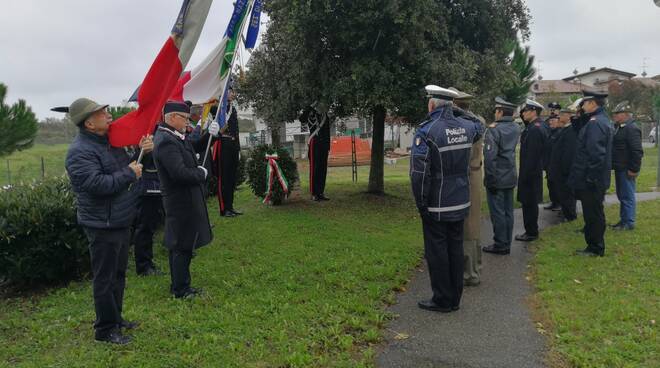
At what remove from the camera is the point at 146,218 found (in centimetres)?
605

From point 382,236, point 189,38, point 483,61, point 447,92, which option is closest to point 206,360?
point 189,38

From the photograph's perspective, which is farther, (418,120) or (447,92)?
(418,120)

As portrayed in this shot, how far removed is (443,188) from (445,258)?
26.9 inches

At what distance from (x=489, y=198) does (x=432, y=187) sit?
2.70 m

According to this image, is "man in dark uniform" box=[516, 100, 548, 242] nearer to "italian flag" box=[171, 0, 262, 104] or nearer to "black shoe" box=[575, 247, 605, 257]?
"black shoe" box=[575, 247, 605, 257]

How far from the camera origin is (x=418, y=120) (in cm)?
1002

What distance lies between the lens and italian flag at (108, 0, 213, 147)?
13.8ft

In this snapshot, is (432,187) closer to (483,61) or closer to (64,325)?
(64,325)

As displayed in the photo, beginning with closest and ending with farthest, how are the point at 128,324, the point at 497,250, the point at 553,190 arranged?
1. the point at 128,324
2. the point at 497,250
3. the point at 553,190

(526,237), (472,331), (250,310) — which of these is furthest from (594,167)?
(250,310)

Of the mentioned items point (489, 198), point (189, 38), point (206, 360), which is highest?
point (189, 38)

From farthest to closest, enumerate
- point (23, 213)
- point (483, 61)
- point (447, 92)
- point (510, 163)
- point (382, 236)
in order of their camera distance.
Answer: point (483, 61) → point (382, 236) → point (510, 163) → point (23, 213) → point (447, 92)

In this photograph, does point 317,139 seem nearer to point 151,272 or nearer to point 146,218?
point 146,218

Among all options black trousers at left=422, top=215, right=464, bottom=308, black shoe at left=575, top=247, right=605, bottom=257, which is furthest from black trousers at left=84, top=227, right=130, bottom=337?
black shoe at left=575, top=247, right=605, bottom=257
